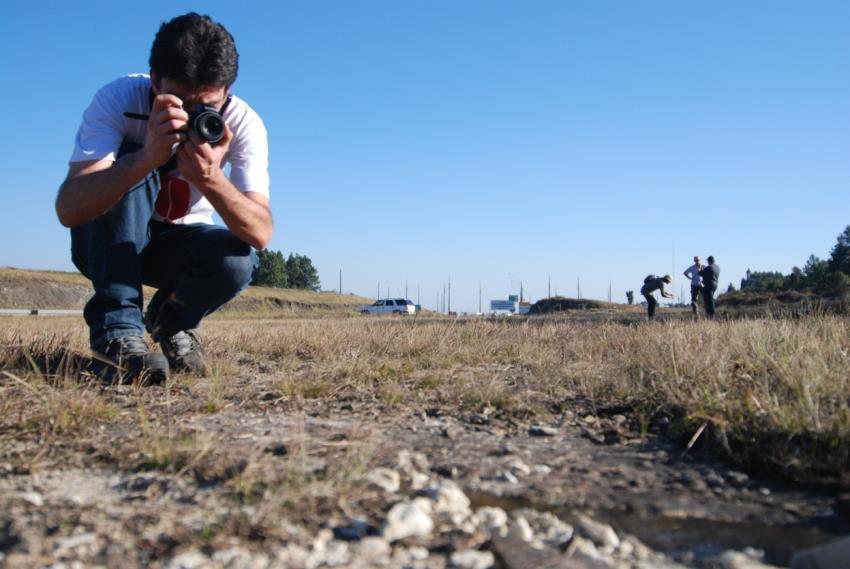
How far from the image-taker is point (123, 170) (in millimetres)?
2990

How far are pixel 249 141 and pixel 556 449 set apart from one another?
228 centimetres

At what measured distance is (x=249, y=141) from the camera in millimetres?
3504

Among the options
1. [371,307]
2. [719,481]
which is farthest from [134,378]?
[371,307]

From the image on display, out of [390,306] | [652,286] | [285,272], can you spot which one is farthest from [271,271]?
[652,286]

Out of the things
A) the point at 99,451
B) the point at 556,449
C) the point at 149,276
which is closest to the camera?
the point at 99,451

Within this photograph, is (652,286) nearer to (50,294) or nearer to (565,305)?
Answer: (565,305)

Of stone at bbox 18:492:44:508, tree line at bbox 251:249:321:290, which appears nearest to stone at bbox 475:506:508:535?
stone at bbox 18:492:44:508

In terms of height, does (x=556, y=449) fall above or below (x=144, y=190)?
below

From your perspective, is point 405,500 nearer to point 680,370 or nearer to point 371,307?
point 680,370

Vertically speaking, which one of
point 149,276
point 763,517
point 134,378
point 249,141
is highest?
point 249,141

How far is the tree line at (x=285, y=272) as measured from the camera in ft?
291

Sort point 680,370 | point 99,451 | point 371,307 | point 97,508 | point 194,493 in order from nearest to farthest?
point 97,508 < point 194,493 < point 99,451 < point 680,370 < point 371,307

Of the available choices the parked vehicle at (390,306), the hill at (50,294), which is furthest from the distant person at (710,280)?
the parked vehicle at (390,306)

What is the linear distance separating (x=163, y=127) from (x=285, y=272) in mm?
91795
